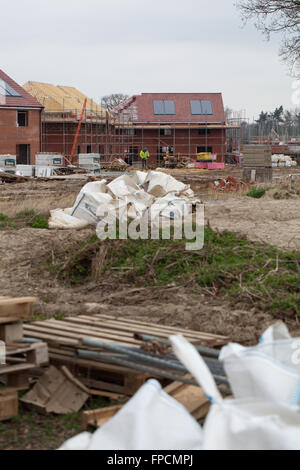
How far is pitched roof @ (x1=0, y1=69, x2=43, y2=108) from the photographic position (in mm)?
44100

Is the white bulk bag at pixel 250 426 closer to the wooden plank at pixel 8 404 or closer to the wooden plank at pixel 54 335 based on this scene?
the wooden plank at pixel 8 404

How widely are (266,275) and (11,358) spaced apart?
13.5 feet

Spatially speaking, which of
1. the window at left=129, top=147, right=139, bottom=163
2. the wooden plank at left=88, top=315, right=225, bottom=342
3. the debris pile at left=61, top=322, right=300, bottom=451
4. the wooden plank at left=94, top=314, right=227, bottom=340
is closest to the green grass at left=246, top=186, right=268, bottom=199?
the wooden plank at left=94, top=314, right=227, bottom=340

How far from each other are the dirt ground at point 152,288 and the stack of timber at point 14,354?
2.19 meters

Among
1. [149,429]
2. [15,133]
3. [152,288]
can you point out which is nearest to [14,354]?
[149,429]

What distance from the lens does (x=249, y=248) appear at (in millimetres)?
9641

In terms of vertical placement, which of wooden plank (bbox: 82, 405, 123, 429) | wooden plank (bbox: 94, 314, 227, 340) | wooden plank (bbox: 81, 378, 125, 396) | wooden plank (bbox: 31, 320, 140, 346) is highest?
wooden plank (bbox: 31, 320, 140, 346)

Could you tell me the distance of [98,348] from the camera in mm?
5246

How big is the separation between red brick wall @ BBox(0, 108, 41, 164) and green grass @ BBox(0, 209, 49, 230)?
3005cm

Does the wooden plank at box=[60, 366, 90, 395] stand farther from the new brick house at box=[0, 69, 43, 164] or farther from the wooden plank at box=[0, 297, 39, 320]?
the new brick house at box=[0, 69, 43, 164]

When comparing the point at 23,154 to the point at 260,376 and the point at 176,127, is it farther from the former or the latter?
the point at 260,376

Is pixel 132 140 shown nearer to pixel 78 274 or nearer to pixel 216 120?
pixel 216 120

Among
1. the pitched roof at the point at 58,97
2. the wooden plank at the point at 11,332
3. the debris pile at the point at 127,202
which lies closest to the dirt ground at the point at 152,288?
the debris pile at the point at 127,202

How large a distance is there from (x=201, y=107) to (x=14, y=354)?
48.1 m
